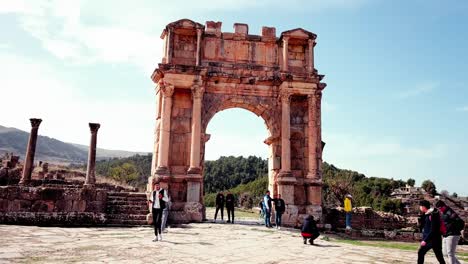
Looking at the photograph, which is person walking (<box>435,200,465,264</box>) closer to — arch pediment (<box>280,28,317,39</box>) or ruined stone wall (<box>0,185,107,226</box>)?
ruined stone wall (<box>0,185,107,226</box>)

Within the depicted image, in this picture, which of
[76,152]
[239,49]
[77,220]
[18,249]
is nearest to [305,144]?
[239,49]

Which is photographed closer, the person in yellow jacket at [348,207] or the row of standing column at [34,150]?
the person in yellow jacket at [348,207]

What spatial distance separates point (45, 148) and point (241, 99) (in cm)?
9710

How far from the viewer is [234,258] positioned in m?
6.53

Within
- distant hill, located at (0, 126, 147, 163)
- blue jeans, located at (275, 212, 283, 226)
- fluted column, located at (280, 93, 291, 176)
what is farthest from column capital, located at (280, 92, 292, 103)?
distant hill, located at (0, 126, 147, 163)

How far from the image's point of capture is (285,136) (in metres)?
14.7

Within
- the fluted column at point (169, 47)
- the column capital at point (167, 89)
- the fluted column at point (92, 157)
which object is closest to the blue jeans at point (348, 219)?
the column capital at point (167, 89)

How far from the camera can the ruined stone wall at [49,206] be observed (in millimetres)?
11133

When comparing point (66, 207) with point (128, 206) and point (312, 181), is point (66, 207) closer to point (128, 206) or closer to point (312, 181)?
point (128, 206)

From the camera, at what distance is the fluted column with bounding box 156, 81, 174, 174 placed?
13742mm

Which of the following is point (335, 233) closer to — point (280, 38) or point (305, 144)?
point (305, 144)

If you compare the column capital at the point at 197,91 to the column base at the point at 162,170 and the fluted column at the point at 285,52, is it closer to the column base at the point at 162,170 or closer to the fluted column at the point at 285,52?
the column base at the point at 162,170

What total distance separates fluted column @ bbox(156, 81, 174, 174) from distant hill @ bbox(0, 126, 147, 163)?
7503cm

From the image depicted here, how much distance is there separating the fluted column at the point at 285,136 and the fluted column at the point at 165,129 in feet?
14.6
